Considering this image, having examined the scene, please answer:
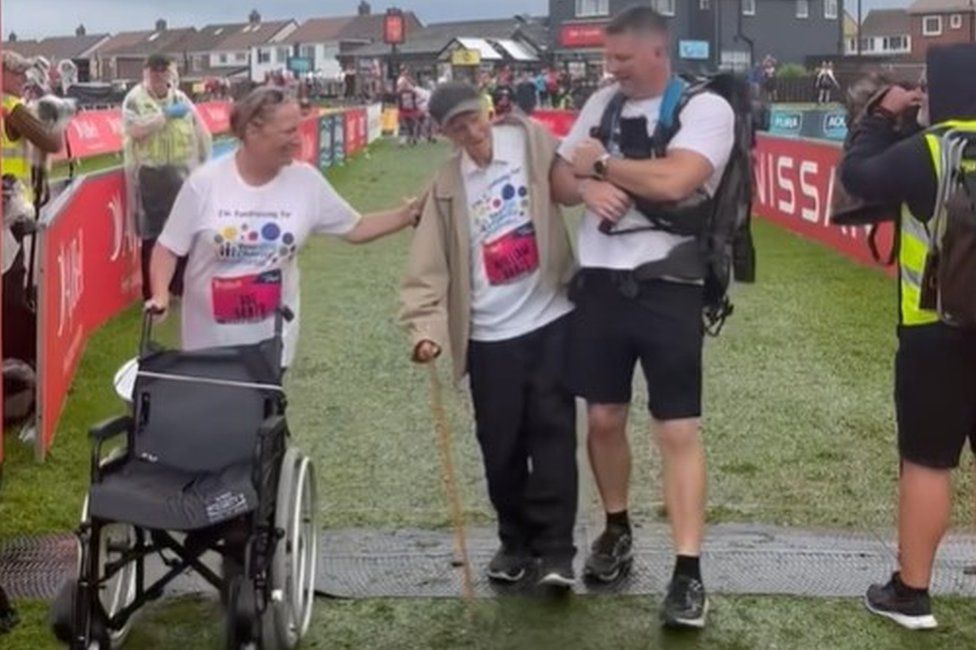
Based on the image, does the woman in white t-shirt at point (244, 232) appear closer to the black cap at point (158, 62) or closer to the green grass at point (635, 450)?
the green grass at point (635, 450)

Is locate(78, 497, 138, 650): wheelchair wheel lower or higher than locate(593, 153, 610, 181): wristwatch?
lower

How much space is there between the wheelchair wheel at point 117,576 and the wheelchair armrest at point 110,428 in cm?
→ 21

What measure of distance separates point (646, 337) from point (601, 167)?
57 cm

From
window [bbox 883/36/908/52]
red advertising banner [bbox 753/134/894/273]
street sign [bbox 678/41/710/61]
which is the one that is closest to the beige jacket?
red advertising banner [bbox 753/134/894/273]

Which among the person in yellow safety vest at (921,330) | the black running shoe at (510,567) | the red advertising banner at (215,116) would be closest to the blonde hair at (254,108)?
the black running shoe at (510,567)

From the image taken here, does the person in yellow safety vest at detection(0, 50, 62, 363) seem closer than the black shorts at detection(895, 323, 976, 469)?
No

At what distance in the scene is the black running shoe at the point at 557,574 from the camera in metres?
5.27

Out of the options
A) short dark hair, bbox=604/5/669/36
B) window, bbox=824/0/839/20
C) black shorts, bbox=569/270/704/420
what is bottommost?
black shorts, bbox=569/270/704/420

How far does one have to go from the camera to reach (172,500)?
14.4 feet

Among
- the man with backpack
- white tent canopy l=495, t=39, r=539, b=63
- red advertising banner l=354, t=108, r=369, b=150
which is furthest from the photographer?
white tent canopy l=495, t=39, r=539, b=63

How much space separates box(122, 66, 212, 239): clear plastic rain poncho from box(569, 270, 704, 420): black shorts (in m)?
6.71

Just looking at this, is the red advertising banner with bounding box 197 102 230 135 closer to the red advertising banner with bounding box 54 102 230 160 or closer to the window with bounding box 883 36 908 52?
the red advertising banner with bounding box 54 102 230 160

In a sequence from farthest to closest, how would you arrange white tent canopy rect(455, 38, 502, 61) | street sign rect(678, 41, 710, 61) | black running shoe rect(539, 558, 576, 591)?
white tent canopy rect(455, 38, 502, 61), street sign rect(678, 41, 710, 61), black running shoe rect(539, 558, 576, 591)

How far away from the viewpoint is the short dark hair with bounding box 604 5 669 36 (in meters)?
4.88
